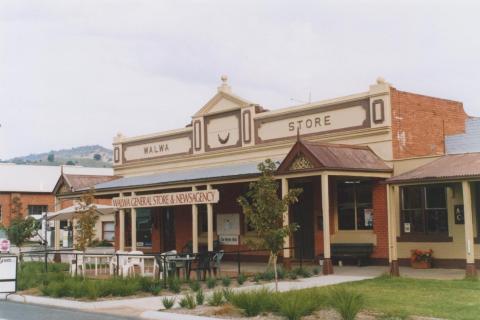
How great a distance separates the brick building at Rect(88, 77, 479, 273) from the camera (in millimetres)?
21281

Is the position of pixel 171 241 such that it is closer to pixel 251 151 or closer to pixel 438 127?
pixel 251 151

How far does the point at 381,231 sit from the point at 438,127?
449cm

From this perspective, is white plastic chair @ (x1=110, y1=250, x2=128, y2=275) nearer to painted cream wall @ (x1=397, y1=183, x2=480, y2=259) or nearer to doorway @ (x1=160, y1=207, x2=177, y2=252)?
doorway @ (x1=160, y1=207, x2=177, y2=252)

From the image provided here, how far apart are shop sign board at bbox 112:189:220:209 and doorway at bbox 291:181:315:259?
3.59 metres

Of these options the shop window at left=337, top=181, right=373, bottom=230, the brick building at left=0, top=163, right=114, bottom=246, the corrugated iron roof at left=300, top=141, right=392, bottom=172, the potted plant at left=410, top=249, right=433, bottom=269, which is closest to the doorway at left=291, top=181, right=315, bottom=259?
the shop window at left=337, top=181, right=373, bottom=230

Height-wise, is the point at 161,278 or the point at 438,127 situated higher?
the point at 438,127

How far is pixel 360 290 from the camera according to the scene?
16.1 meters

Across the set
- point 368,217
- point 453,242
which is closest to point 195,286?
point 368,217

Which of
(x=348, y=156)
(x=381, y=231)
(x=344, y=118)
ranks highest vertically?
(x=344, y=118)

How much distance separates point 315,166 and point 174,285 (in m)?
5.63

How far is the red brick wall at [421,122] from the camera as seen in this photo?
73.9 ft

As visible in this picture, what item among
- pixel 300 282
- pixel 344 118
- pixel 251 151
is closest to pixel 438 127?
pixel 344 118

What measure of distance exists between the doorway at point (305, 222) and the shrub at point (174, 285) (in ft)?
26.5

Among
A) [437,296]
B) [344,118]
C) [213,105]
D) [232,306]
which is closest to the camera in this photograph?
[232,306]
